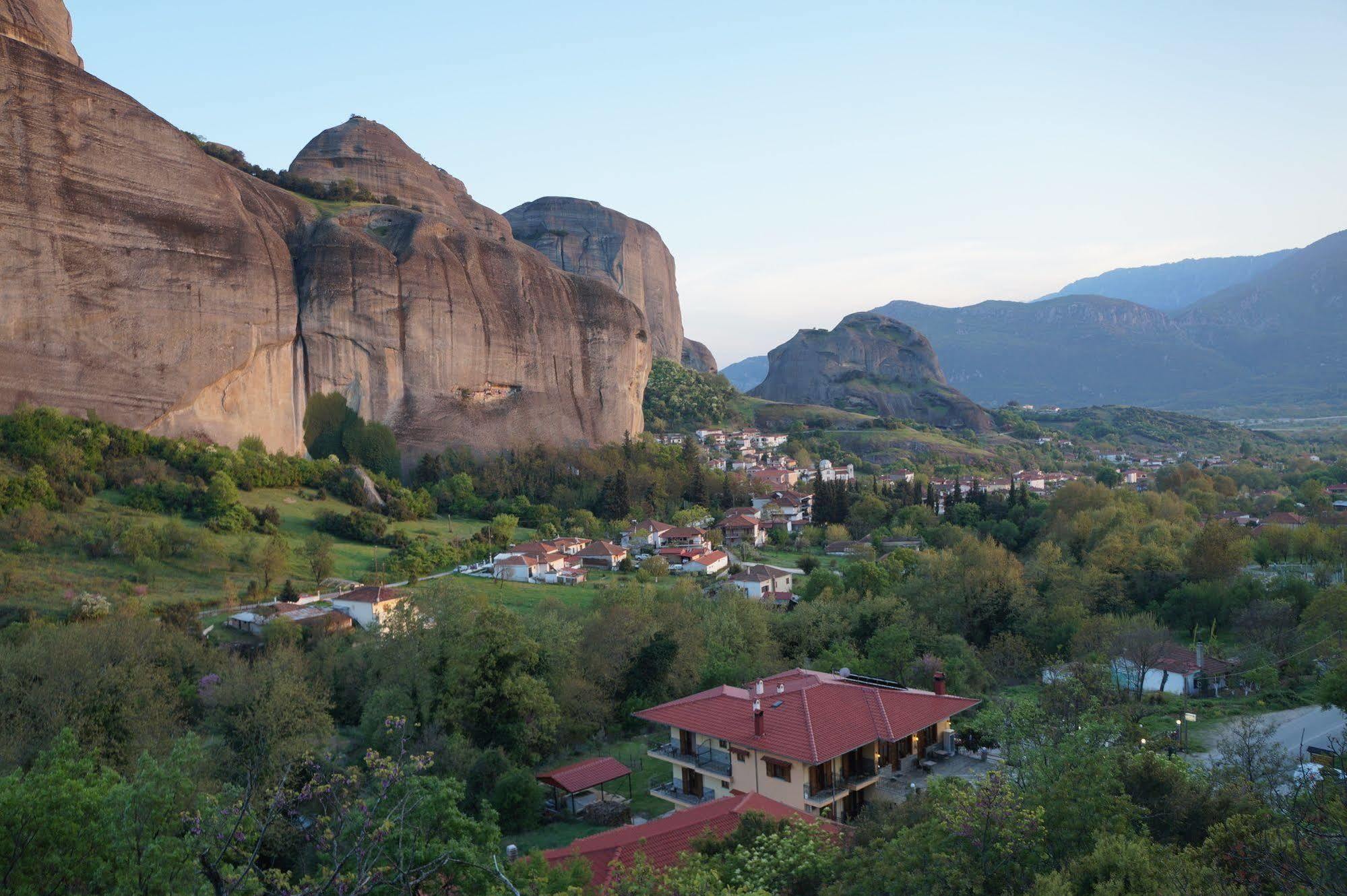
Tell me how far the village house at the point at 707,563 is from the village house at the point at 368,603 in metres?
15.2

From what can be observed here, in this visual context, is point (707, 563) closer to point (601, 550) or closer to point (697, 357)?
point (601, 550)

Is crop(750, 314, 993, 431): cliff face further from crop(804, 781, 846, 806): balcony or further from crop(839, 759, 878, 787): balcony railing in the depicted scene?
crop(804, 781, 846, 806): balcony

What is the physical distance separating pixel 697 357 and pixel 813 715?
10234 cm

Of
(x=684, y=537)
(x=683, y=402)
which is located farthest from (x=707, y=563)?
(x=683, y=402)

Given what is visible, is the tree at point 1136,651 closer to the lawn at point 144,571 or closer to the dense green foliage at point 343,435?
the lawn at point 144,571

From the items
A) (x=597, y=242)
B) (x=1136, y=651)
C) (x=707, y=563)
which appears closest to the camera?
(x=1136, y=651)

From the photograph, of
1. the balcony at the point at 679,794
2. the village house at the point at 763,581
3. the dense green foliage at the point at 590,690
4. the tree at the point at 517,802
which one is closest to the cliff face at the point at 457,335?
the dense green foliage at the point at 590,690

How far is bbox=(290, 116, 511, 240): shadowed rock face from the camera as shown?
62.7 meters

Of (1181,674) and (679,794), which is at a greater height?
(1181,674)

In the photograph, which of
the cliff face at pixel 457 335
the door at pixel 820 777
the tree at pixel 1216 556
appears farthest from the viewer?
the cliff face at pixel 457 335

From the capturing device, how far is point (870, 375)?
115 m

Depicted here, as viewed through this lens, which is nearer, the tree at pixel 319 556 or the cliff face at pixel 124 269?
the tree at pixel 319 556

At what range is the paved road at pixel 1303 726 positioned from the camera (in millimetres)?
17922

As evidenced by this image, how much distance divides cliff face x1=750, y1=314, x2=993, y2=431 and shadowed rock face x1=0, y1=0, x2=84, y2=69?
82.8m
